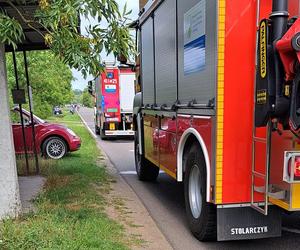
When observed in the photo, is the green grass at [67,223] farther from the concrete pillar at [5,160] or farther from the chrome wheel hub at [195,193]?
the chrome wheel hub at [195,193]

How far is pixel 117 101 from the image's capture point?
1994 cm

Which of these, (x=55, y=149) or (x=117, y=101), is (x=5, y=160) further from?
(x=117, y=101)

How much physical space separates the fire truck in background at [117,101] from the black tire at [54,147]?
21.5 ft

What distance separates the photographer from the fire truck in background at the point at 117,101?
19922mm

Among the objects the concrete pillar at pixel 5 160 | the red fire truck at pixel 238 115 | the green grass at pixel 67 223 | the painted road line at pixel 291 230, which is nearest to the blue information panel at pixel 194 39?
the red fire truck at pixel 238 115

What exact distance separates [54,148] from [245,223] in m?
9.28

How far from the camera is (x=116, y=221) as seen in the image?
6.32 metres

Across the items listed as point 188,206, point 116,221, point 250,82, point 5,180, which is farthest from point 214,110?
point 5,180

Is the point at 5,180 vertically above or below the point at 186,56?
below

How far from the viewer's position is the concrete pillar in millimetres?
5922

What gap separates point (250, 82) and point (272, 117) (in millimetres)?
626

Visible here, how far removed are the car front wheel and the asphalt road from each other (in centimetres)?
208

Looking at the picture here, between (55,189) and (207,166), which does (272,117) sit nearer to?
(207,166)

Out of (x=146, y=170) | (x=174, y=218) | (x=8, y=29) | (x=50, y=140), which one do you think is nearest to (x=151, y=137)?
(x=146, y=170)
